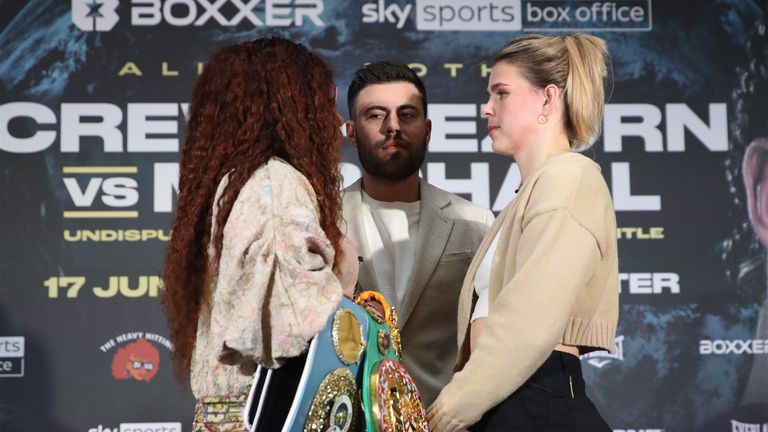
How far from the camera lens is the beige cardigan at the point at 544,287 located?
218cm

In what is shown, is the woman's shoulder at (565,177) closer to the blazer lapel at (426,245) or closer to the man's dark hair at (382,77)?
the blazer lapel at (426,245)

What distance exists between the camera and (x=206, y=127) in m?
2.33

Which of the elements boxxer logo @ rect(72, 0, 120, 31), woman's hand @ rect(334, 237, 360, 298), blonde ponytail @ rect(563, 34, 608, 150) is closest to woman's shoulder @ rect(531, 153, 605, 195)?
blonde ponytail @ rect(563, 34, 608, 150)

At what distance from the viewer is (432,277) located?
336 centimetres

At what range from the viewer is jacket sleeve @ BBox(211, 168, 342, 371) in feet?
6.77

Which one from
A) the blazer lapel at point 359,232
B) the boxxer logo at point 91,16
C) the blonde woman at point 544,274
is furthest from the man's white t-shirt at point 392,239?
the boxxer logo at point 91,16

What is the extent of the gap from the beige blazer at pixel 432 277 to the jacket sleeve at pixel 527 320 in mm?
1022

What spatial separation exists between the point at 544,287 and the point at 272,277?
0.58 metres

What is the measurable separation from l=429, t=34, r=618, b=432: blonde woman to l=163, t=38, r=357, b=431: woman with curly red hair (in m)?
0.36

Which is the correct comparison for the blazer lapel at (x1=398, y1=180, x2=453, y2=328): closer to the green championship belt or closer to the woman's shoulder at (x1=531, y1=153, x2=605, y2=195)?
the green championship belt

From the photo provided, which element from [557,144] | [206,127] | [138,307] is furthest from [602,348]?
[138,307]

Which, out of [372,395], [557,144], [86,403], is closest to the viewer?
[372,395]

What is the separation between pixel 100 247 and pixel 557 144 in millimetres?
3067

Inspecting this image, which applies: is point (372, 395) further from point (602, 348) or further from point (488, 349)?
point (602, 348)
